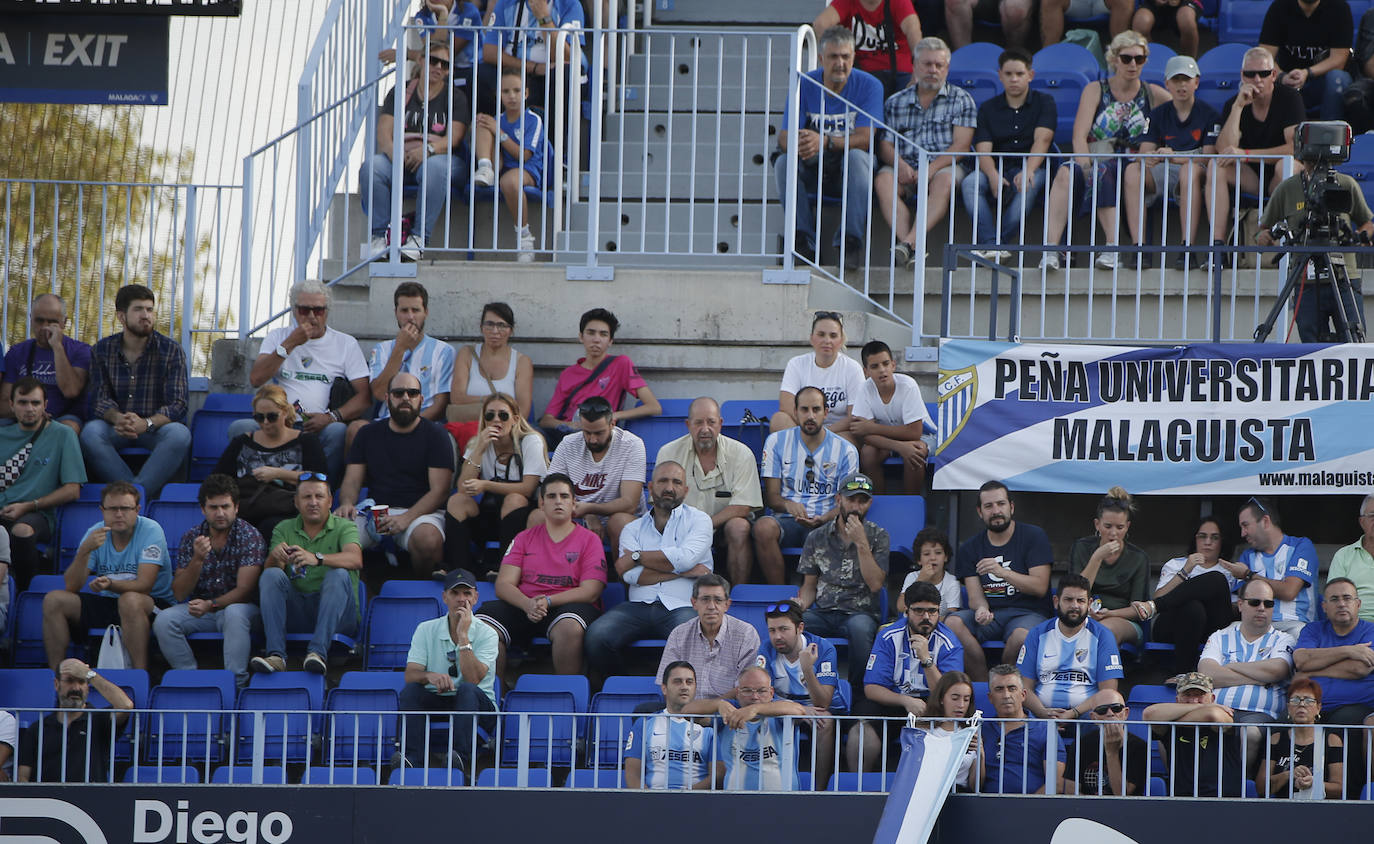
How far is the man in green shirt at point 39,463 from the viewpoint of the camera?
36.3ft

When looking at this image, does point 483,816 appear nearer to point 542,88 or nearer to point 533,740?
point 533,740

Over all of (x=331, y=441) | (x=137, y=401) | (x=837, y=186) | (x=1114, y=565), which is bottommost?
(x=1114, y=565)

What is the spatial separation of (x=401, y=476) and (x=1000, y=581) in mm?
3459

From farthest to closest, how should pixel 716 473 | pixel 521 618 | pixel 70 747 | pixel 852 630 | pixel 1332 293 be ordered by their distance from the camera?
1. pixel 1332 293
2. pixel 716 473
3. pixel 521 618
4. pixel 852 630
5. pixel 70 747

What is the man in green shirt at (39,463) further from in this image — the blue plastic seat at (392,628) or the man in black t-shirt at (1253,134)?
the man in black t-shirt at (1253,134)

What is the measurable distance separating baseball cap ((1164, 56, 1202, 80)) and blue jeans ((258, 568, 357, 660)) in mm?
6388

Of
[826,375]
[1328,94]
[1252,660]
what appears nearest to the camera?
[1252,660]

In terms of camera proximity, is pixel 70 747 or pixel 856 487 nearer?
pixel 70 747

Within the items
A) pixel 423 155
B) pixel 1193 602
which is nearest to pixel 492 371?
pixel 423 155

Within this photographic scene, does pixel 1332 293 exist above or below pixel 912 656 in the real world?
above

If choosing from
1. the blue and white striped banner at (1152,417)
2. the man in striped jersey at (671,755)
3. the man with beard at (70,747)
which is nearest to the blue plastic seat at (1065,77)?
the blue and white striped banner at (1152,417)

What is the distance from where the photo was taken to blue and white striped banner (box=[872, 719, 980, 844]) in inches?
320

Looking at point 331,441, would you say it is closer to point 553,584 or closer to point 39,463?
point 39,463

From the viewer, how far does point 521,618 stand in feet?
33.4
